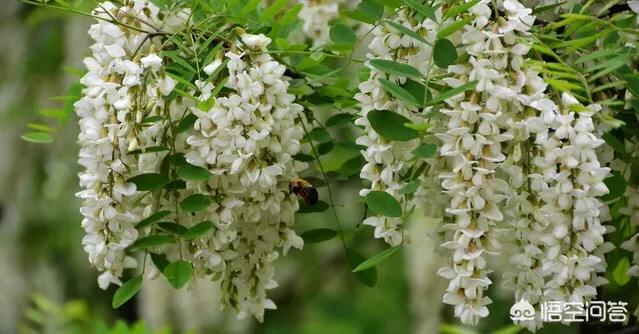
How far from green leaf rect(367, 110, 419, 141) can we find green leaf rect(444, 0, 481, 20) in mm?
151

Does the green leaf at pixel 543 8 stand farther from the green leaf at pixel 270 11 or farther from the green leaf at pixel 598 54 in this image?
the green leaf at pixel 270 11

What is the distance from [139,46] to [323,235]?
50 cm

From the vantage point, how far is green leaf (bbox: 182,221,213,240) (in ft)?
5.06

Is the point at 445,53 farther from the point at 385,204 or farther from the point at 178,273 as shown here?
the point at 178,273

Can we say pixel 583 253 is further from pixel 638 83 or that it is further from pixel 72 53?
pixel 72 53

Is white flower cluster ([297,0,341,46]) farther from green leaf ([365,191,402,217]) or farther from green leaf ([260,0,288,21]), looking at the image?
green leaf ([365,191,402,217])

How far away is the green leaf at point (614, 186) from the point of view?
1.52m

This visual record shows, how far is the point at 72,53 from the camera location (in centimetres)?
417

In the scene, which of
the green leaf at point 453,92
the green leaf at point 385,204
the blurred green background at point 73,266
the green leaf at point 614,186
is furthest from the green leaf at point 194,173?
the blurred green background at point 73,266

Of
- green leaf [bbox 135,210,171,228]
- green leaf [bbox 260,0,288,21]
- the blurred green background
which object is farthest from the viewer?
the blurred green background

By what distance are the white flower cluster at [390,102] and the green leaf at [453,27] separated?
1.9 inches

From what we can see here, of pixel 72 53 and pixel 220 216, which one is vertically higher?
pixel 72 53

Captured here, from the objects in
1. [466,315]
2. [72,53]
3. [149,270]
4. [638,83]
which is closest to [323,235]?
[149,270]

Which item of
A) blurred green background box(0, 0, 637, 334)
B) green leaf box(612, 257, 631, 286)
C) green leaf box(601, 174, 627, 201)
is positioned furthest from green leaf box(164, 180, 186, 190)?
blurred green background box(0, 0, 637, 334)
